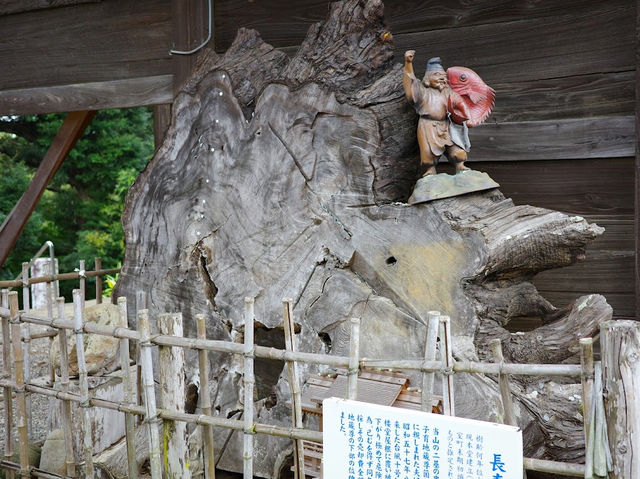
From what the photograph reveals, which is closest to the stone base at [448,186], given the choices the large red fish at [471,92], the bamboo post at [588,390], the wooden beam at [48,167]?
the large red fish at [471,92]

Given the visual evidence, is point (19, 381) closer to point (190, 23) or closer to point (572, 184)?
point (190, 23)

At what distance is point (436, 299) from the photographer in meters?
3.01

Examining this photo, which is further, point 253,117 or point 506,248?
point 253,117

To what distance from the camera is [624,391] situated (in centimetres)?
205

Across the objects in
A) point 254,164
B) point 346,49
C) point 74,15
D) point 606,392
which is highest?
point 74,15

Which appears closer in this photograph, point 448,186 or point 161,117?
point 448,186

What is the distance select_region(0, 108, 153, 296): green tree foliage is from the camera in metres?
10.9

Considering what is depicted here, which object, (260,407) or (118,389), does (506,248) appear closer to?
(260,407)

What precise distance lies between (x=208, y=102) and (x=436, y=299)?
1.70m

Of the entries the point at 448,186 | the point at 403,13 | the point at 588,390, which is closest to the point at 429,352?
the point at 588,390

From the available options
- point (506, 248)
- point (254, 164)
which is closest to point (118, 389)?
point (254, 164)

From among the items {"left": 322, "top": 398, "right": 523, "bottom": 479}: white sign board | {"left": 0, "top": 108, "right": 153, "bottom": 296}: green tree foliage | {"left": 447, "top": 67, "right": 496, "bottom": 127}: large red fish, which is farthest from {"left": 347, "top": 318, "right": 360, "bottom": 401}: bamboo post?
{"left": 0, "top": 108, "right": 153, "bottom": 296}: green tree foliage

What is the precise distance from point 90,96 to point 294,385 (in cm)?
347

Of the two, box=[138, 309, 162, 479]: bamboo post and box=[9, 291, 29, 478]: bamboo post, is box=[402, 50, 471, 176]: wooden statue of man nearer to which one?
box=[138, 309, 162, 479]: bamboo post
